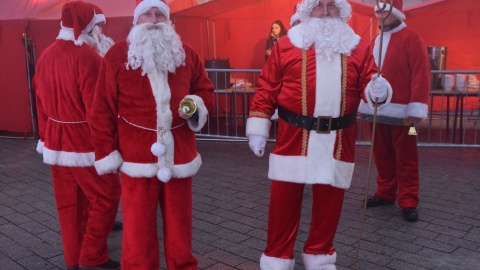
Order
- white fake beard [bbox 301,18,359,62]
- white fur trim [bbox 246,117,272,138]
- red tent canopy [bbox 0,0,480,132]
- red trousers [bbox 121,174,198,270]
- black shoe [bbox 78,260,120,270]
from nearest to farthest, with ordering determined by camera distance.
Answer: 1. red trousers [bbox 121,174,198,270]
2. white fake beard [bbox 301,18,359,62]
3. white fur trim [bbox 246,117,272,138]
4. black shoe [bbox 78,260,120,270]
5. red tent canopy [bbox 0,0,480,132]

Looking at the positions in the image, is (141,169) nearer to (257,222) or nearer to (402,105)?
(257,222)

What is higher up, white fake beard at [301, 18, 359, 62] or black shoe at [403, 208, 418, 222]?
white fake beard at [301, 18, 359, 62]

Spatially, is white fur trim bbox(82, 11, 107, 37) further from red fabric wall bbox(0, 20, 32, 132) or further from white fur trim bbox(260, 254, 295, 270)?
red fabric wall bbox(0, 20, 32, 132)

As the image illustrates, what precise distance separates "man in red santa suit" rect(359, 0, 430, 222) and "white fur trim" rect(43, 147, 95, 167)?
2.63 m

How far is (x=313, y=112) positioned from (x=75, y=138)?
1667 millimetres

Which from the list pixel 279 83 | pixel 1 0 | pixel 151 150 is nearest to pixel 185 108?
pixel 151 150

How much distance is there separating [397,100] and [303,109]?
1.77m

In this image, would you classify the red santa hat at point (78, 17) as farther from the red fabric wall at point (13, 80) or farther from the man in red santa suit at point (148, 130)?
the red fabric wall at point (13, 80)

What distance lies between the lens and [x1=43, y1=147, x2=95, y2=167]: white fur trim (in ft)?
12.0

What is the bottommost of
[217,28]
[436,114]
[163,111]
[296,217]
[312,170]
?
[296,217]

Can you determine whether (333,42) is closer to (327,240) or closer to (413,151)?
(327,240)

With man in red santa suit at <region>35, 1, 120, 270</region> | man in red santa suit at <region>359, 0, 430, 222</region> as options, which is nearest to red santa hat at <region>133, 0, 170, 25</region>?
man in red santa suit at <region>35, 1, 120, 270</region>

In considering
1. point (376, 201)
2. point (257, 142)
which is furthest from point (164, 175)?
point (376, 201)

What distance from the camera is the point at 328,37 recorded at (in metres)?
3.40
